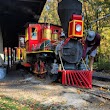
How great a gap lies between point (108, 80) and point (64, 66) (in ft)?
9.25

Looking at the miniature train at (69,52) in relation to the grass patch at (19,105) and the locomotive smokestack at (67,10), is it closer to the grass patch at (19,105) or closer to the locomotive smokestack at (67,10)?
the locomotive smokestack at (67,10)

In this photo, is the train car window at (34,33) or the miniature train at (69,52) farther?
the train car window at (34,33)

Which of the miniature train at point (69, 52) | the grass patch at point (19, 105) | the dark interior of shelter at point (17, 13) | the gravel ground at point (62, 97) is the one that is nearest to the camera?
the grass patch at point (19, 105)

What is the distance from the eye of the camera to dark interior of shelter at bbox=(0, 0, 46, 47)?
577 inches

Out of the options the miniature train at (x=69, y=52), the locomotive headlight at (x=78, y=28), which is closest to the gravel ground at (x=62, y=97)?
the miniature train at (x=69, y=52)

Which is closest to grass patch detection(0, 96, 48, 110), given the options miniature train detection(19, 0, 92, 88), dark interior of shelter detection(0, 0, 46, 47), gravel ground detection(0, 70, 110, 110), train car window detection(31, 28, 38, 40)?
gravel ground detection(0, 70, 110, 110)

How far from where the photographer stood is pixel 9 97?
8.38 metres

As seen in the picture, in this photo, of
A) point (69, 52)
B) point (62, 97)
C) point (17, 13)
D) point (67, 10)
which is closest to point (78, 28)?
point (67, 10)

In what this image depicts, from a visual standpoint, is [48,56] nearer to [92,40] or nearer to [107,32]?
[92,40]

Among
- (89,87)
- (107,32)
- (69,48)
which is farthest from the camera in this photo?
(107,32)

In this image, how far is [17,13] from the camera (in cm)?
1730

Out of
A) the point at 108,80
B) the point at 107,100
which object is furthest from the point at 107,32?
the point at 107,100

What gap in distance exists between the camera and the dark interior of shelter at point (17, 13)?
14658 millimetres

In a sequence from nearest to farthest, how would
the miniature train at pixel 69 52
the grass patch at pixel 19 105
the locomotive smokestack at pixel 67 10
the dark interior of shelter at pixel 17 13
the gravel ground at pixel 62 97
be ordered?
the grass patch at pixel 19 105, the gravel ground at pixel 62 97, the miniature train at pixel 69 52, the locomotive smokestack at pixel 67 10, the dark interior of shelter at pixel 17 13
